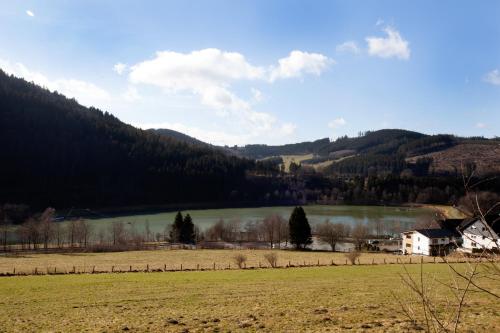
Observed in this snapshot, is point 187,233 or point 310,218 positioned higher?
point 187,233

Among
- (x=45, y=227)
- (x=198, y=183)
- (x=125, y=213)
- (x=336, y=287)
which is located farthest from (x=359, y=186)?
(x=336, y=287)

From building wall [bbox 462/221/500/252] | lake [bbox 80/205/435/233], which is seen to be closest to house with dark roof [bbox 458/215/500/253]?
building wall [bbox 462/221/500/252]

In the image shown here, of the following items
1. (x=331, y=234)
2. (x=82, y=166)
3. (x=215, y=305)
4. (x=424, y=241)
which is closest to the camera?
(x=215, y=305)

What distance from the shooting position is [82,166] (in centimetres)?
16512

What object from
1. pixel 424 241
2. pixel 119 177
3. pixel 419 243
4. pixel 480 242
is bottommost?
pixel 419 243

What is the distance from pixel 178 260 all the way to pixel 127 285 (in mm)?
23383

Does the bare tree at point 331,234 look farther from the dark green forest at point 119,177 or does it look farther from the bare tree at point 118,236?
the dark green forest at point 119,177

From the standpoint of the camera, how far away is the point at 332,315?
14570 millimetres

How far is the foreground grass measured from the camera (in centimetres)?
1342

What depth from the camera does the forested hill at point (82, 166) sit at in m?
143

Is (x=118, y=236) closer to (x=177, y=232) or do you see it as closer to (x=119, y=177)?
(x=177, y=232)

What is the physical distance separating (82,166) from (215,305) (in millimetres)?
161185

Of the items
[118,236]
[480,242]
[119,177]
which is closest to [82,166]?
[119,177]

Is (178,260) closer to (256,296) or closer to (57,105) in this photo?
(256,296)
